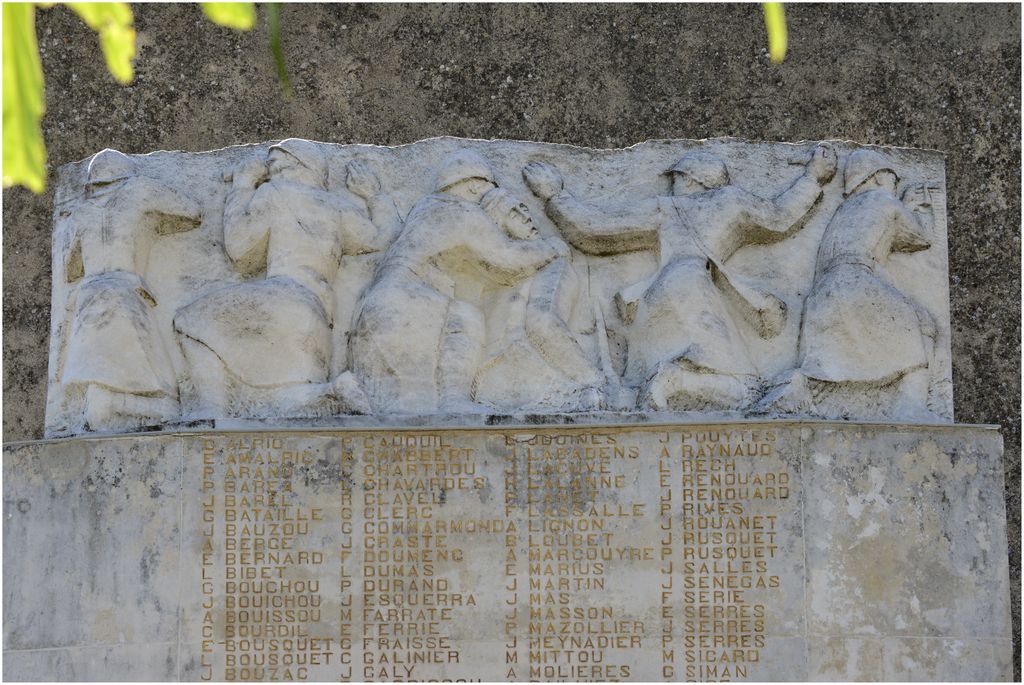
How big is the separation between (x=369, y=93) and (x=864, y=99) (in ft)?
11.2

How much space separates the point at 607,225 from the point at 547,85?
340cm

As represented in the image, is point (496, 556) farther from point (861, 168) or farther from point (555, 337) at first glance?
point (861, 168)

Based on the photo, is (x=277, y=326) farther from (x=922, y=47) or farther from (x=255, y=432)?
(x=922, y=47)

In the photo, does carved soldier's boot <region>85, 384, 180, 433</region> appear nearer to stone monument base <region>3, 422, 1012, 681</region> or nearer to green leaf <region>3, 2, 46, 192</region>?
stone monument base <region>3, 422, 1012, 681</region>

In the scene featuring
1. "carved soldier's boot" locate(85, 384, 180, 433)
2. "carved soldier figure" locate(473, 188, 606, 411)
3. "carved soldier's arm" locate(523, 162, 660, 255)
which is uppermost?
"carved soldier's arm" locate(523, 162, 660, 255)

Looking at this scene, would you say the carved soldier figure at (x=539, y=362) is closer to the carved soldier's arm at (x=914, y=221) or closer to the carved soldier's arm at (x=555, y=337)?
the carved soldier's arm at (x=555, y=337)

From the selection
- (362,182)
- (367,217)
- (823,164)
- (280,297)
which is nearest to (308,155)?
(362,182)

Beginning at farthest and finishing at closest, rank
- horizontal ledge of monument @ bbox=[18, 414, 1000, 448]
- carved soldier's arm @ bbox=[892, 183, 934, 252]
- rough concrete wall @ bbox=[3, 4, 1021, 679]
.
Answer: rough concrete wall @ bbox=[3, 4, 1021, 679], carved soldier's arm @ bbox=[892, 183, 934, 252], horizontal ledge of monument @ bbox=[18, 414, 1000, 448]

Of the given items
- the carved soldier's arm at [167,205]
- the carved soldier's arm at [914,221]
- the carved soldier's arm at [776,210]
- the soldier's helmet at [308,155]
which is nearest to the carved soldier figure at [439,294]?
the soldier's helmet at [308,155]

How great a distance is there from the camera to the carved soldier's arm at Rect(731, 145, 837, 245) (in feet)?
28.0

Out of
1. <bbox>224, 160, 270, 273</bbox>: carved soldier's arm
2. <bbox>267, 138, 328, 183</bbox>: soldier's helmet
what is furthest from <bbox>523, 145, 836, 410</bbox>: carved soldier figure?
<bbox>224, 160, 270, 273</bbox>: carved soldier's arm

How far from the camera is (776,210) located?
859cm

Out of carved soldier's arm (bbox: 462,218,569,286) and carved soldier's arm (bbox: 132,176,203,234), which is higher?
carved soldier's arm (bbox: 132,176,203,234)

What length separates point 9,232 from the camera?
1155 cm
